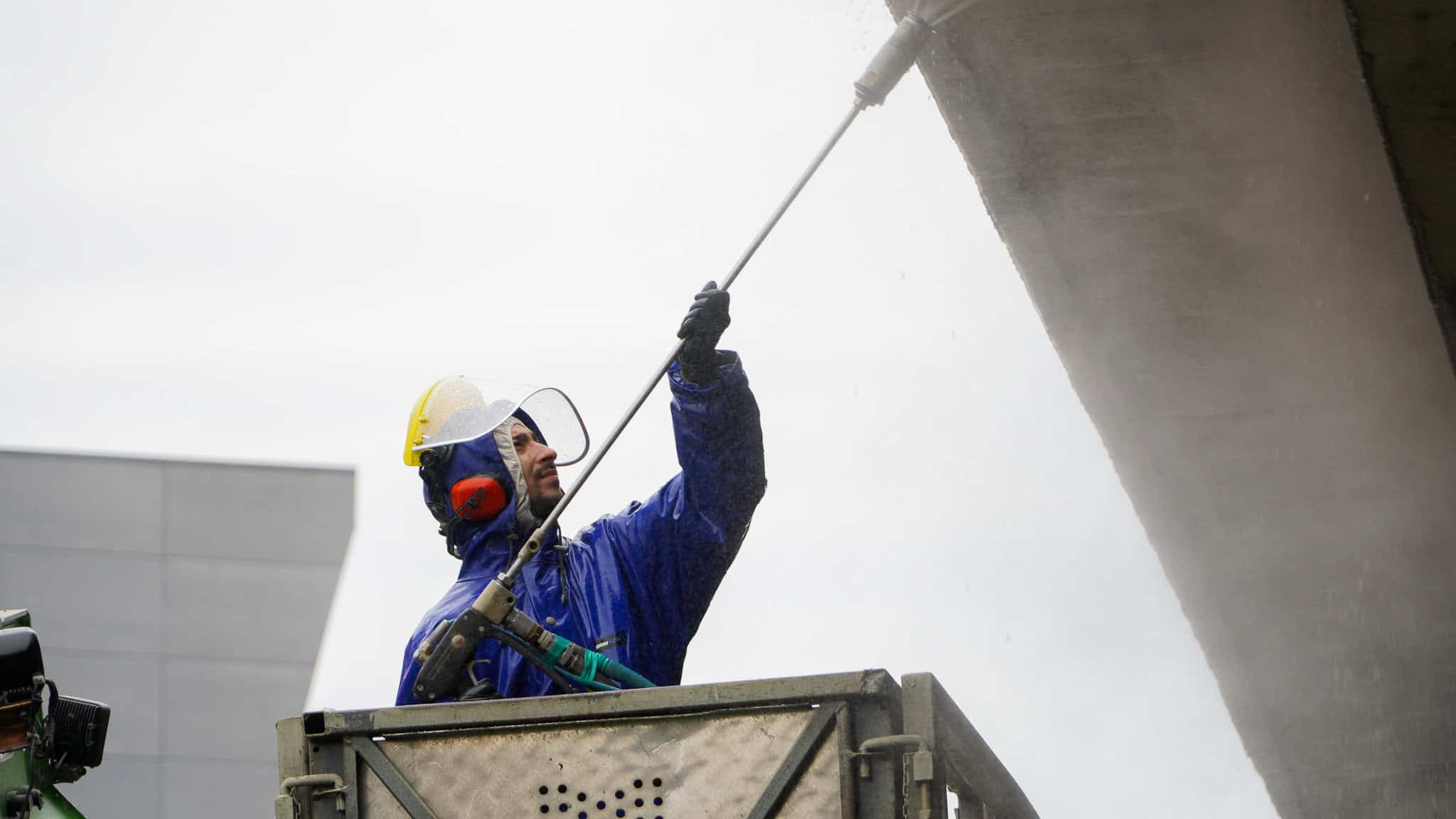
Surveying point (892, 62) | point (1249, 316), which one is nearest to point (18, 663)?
point (892, 62)

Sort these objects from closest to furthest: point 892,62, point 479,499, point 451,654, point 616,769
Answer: point 616,769 < point 451,654 < point 479,499 < point 892,62

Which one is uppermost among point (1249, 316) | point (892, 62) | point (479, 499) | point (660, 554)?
point (1249, 316)

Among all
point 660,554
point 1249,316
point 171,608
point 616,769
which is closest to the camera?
point 616,769

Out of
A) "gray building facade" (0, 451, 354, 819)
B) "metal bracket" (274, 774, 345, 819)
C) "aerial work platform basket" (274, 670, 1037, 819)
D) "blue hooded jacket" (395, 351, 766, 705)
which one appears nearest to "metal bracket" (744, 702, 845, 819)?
"aerial work platform basket" (274, 670, 1037, 819)

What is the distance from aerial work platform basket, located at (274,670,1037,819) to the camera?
273 centimetres

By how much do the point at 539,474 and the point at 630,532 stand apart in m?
0.33

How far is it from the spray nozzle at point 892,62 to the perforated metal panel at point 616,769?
223 cm

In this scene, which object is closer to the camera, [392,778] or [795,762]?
[795,762]

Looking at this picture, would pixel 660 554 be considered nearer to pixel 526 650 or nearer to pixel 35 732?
pixel 526 650

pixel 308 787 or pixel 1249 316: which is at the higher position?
pixel 1249 316

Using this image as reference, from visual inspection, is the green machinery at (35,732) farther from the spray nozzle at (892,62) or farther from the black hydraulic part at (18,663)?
the spray nozzle at (892,62)

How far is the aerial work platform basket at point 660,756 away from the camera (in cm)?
273

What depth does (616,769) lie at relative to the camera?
2875 millimetres

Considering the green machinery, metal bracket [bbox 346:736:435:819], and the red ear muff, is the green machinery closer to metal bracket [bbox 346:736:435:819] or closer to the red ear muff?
the red ear muff
